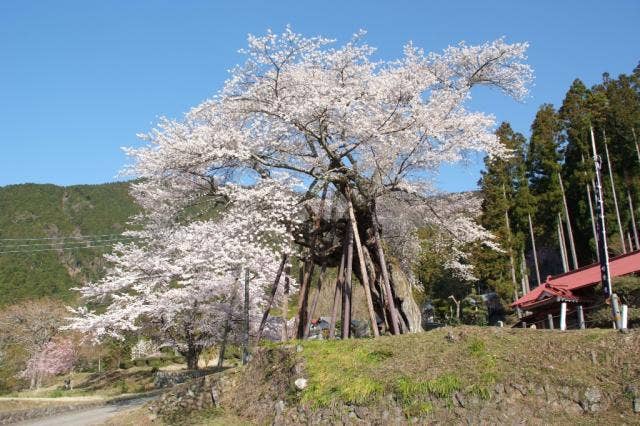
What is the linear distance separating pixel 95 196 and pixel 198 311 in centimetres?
6295

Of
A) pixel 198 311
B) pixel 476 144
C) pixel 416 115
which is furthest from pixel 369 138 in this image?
pixel 198 311

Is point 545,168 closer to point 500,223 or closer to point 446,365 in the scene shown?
point 500,223

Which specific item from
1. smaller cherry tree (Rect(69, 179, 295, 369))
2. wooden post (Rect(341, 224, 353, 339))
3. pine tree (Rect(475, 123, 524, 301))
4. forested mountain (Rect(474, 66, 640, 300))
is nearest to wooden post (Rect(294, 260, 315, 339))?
smaller cherry tree (Rect(69, 179, 295, 369))

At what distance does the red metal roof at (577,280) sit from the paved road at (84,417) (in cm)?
1224

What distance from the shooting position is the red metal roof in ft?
51.4

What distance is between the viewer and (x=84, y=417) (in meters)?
13.9

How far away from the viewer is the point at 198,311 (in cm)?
1856

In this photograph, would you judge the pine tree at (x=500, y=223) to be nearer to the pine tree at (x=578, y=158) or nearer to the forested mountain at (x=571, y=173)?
the forested mountain at (x=571, y=173)

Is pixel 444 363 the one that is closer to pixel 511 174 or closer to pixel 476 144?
pixel 476 144

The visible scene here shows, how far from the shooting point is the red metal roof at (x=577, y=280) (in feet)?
51.4

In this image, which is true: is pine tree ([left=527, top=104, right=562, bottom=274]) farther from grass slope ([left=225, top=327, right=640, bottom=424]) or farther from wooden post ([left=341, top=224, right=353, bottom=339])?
grass slope ([left=225, top=327, right=640, bottom=424])

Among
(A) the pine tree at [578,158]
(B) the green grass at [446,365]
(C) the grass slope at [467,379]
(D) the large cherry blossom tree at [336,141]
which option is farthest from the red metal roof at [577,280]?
(A) the pine tree at [578,158]

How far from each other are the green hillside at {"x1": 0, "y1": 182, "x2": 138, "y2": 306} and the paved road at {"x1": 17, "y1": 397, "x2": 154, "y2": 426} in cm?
3040

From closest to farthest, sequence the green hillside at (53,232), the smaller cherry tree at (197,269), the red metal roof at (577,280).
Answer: the smaller cherry tree at (197,269)
the red metal roof at (577,280)
the green hillside at (53,232)
